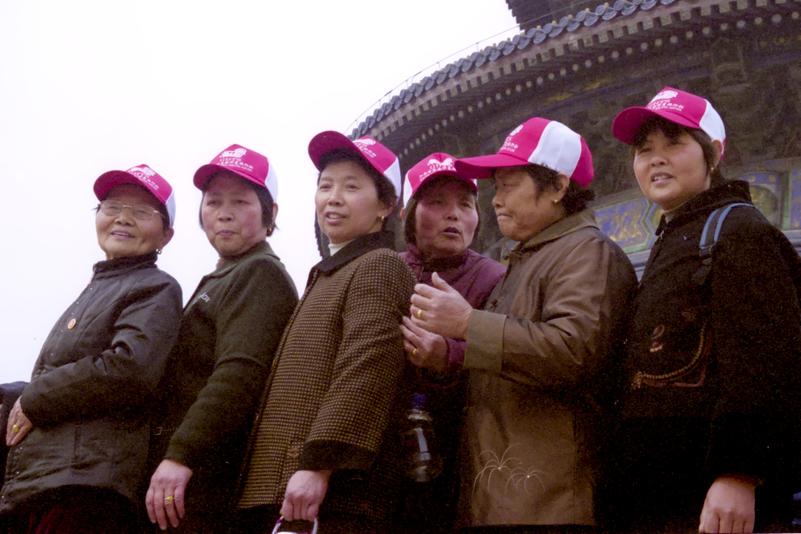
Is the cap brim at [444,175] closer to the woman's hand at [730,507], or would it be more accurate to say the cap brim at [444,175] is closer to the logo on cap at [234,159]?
the logo on cap at [234,159]

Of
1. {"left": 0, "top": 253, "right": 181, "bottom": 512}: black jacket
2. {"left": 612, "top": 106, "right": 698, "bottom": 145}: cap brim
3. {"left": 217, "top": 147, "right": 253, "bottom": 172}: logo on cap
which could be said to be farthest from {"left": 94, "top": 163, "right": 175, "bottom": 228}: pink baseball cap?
{"left": 612, "top": 106, "right": 698, "bottom": 145}: cap brim

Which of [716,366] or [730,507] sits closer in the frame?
[730,507]

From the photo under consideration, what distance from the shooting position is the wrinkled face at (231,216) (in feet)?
11.2

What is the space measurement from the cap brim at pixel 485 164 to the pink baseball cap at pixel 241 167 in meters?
0.77

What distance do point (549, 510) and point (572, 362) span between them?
1.31 feet

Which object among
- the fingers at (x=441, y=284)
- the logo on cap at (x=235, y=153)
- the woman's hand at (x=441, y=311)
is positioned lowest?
the woman's hand at (x=441, y=311)

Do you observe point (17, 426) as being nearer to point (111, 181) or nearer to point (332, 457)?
point (111, 181)

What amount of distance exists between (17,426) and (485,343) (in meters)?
1.68

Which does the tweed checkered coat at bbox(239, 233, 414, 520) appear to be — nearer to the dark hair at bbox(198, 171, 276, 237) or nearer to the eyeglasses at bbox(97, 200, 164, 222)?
the dark hair at bbox(198, 171, 276, 237)

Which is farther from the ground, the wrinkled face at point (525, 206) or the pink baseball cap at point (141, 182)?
the pink baseball cap at point (141, 182)

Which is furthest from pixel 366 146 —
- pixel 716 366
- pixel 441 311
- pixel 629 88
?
pixel 629 88

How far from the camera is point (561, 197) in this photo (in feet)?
9.64

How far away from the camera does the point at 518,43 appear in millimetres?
8148

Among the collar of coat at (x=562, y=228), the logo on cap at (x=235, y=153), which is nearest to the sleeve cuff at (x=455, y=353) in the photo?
the collar of coat at (x=562, y=228)
